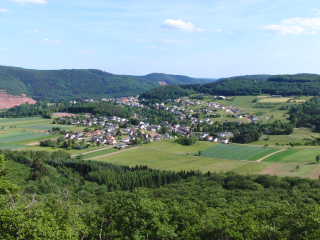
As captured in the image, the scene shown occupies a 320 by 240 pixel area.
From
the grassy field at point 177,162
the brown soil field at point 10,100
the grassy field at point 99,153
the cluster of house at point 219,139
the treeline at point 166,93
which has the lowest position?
the grassy field at point 177,162

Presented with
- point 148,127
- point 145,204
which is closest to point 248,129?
point 148,127

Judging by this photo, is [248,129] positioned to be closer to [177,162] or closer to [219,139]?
[219,139]

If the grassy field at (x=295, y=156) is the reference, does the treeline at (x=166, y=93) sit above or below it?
above

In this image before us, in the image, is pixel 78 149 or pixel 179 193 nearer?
pixel 179 193

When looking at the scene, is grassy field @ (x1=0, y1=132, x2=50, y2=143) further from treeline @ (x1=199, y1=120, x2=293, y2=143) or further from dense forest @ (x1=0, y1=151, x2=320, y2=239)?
treeline @ (x1=199, y1=120, x2=293, y2=143)

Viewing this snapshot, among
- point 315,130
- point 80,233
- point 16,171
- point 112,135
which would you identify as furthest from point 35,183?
point 315,130

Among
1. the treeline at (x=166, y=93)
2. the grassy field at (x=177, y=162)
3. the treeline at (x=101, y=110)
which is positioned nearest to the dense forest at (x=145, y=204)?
the grassy field at (x=177, y=162)

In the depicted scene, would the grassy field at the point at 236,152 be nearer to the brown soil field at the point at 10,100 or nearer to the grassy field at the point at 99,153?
the grassy field at the point at 99,153

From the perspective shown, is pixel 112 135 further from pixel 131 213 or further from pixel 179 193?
pixel 131 213
